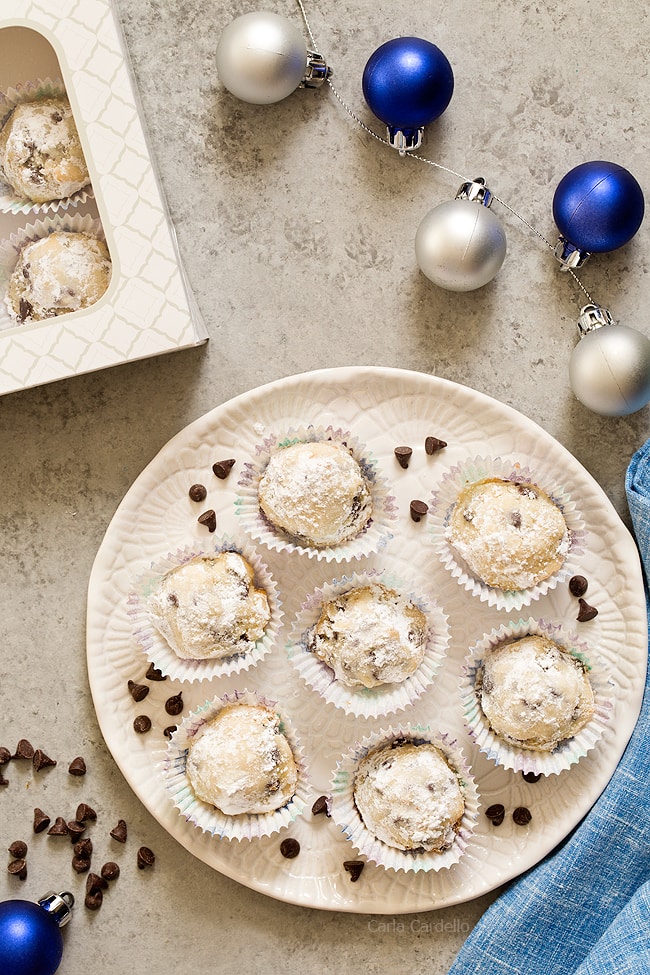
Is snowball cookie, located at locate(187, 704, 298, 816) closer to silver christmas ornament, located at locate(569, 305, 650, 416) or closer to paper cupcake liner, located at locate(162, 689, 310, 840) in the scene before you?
paper cupcake liner, located at locate(162, 689, 310, 840)

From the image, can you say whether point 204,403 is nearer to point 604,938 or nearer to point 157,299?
point 157,299

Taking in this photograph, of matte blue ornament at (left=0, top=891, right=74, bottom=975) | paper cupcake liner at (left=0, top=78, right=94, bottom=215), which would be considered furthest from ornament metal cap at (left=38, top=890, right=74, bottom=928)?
paper cupcake liner at (left=0, top=78, right=94, bottom=215)

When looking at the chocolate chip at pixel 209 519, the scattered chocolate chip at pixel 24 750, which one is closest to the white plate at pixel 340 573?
the chocolate chip at pixel 209 519

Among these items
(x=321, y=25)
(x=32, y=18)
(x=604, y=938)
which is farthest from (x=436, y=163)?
(x=604, y=938)

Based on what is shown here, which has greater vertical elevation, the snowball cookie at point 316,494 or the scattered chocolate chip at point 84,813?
the snowball cookie at point 316,494

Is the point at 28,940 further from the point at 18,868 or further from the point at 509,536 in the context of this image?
the point at 509,536

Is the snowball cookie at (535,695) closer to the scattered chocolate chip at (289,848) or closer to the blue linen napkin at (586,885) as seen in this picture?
the blue linen napkin at (586,885)
